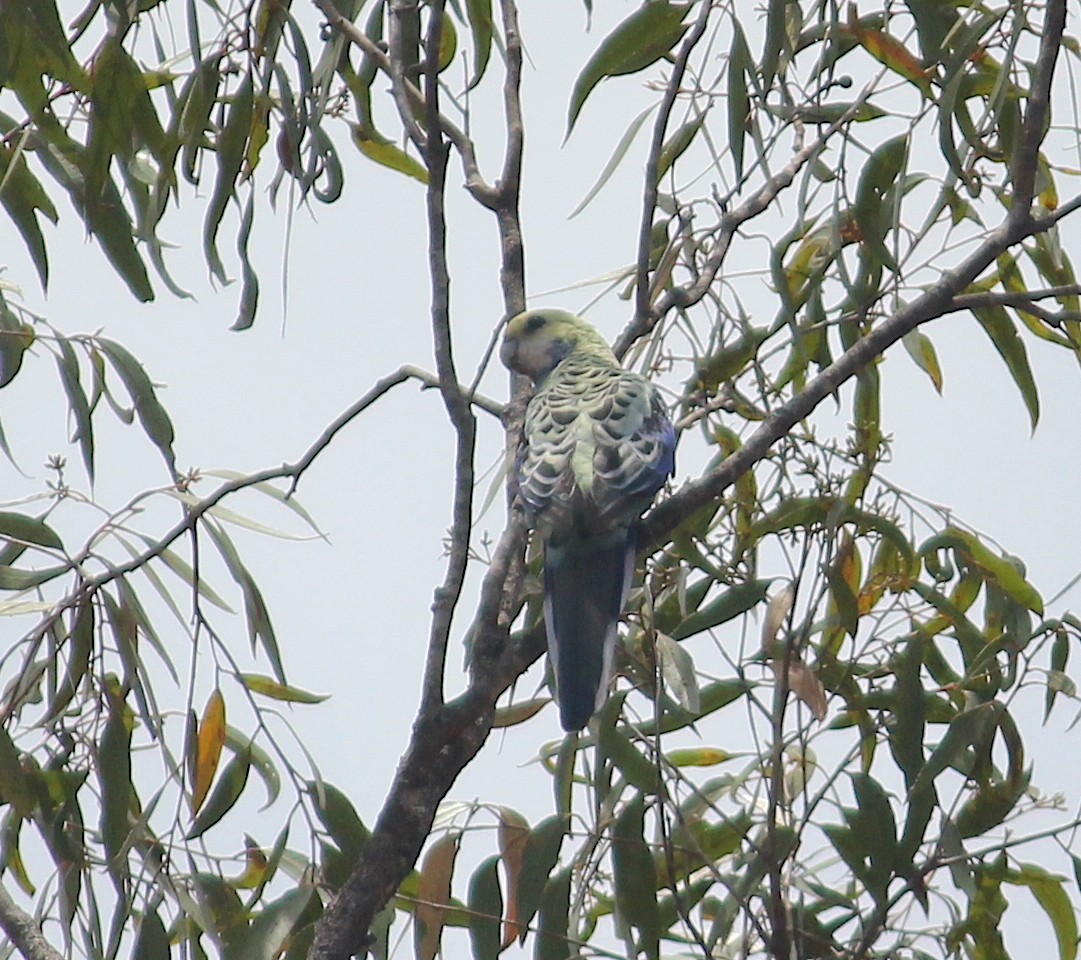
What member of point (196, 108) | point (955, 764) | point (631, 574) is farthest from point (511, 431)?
point (955, 764)

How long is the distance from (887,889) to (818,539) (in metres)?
0.45

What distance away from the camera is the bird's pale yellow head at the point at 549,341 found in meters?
2.70

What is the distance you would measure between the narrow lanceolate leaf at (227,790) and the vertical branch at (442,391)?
432 mm

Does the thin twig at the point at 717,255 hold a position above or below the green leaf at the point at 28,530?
above

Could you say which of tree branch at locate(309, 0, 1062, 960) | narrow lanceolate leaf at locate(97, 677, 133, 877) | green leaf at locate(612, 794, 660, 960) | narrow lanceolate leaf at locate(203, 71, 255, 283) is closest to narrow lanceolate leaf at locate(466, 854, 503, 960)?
green leaf at locate(612, 794, 660, 960)

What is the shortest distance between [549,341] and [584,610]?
3.09 feet

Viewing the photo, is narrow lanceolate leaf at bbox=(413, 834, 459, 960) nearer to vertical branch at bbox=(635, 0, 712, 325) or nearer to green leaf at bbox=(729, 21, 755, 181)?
vertical branch at bbox=(635, 0, 712, 325)

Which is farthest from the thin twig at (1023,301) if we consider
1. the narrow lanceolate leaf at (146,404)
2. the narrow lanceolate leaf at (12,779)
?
the narrow lanceolate leaf at (12,779)

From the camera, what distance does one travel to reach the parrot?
184 cm

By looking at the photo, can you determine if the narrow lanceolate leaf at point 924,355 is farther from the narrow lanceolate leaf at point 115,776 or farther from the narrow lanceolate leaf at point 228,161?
the narrow lanceolate leaf at point 115,776

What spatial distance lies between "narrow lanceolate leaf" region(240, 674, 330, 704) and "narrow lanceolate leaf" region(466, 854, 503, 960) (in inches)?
11.9

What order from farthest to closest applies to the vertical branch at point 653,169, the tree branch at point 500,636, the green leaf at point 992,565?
the green leaf at point 992,565 → the vertical branch at point 653,169 → the tree branch at point 500,636

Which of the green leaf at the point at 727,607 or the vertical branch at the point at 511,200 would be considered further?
the green leaf at the point at 727,607

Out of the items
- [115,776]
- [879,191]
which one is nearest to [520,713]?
[115,776]
